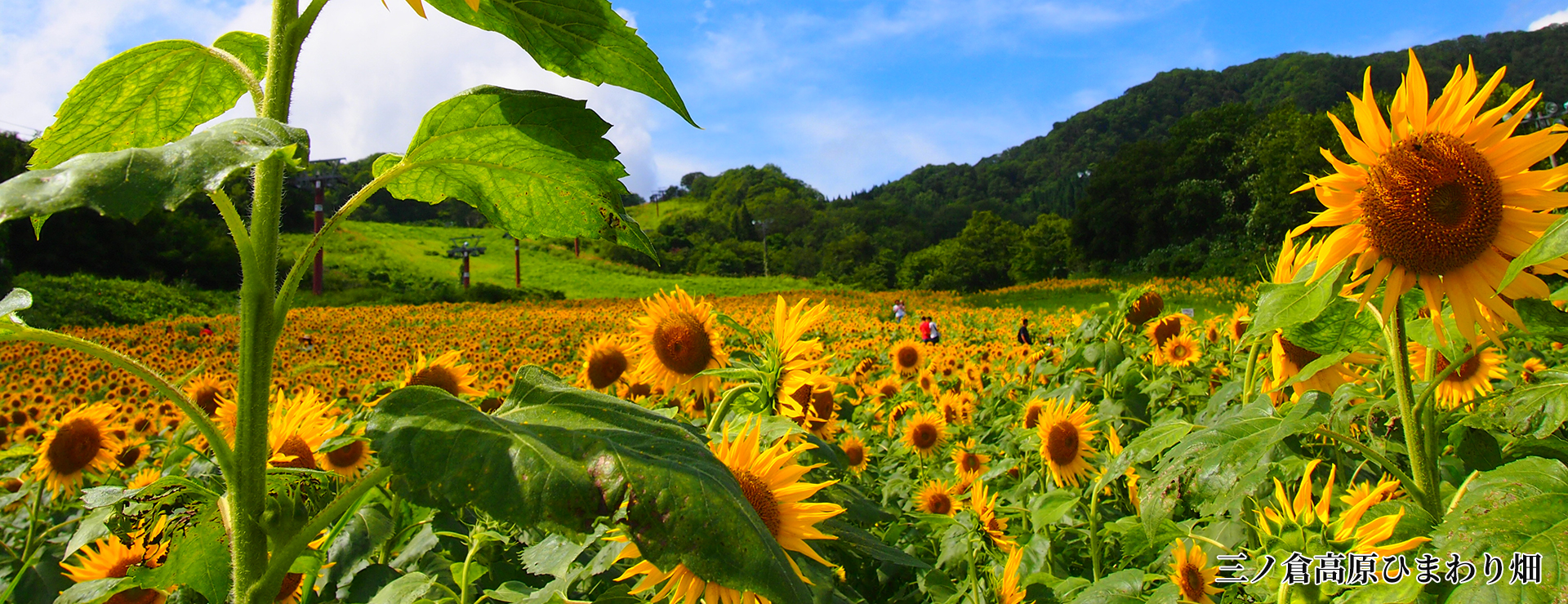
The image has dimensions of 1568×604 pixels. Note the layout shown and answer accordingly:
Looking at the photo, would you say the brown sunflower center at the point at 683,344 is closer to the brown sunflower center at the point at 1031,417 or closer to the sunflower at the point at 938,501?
the sunflower at the point at 938,501

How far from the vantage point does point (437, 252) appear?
139 feet

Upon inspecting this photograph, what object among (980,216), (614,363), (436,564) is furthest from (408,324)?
(980,216)

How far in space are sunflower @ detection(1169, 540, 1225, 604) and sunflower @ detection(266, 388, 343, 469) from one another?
5.43 feet

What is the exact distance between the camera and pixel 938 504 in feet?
9.52

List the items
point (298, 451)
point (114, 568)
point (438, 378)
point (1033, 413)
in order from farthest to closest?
point (1033, 413)
point (438, 378)
point (114, 568)
point (298, 451)

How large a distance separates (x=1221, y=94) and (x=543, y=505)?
91.2m

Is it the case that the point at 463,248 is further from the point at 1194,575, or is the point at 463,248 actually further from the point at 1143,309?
the point at 1194,575

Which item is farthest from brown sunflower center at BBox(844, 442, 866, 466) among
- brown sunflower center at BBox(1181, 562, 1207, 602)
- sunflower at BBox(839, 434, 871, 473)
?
brown sunflower center at BBox(1181, 562, 1207, 602)

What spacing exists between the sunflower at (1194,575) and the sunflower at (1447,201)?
68 centimetres

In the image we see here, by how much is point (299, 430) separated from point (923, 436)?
9.08 feet

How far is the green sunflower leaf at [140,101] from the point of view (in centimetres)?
70

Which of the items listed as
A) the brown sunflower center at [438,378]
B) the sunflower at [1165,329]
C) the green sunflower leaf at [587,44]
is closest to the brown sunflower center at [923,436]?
the sunflower at [1165,329]

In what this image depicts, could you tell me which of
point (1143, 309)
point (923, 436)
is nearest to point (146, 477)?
point (923, 436)

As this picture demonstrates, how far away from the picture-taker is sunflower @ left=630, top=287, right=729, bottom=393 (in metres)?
2.01
